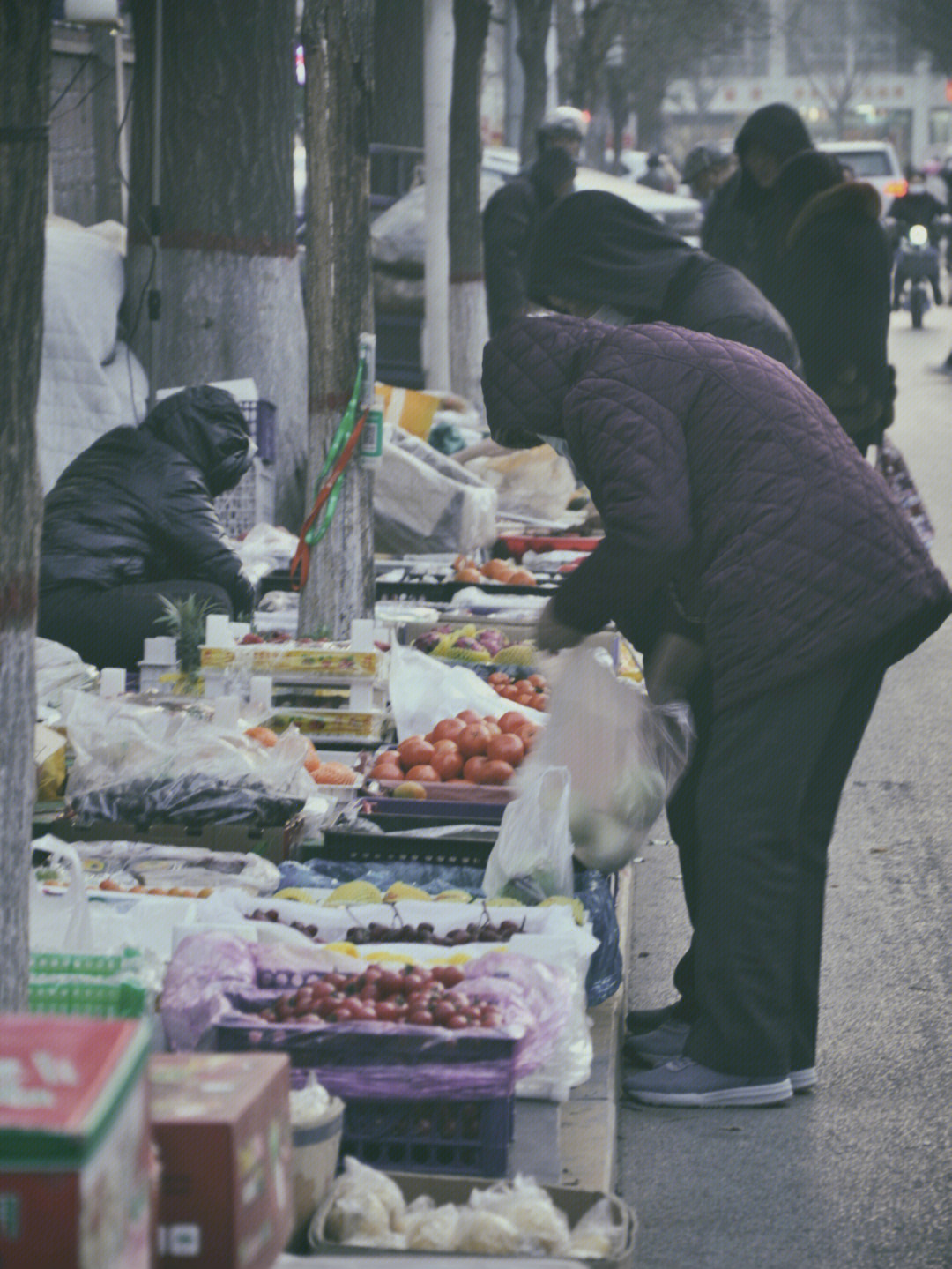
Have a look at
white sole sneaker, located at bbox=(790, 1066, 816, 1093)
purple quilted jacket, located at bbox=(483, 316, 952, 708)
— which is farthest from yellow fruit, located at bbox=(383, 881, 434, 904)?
white sole sneaker, located at bbox=(790, 1066, 816, 1093)

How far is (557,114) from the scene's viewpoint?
43.4 feet

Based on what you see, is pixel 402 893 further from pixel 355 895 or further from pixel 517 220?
pixel 517 220

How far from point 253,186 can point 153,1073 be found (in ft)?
25.6

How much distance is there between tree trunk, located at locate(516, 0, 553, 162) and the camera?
68.3 ft

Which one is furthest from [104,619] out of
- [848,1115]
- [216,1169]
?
[216,1169]

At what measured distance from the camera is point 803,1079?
454 centimetres

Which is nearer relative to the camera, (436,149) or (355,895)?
(355,895)

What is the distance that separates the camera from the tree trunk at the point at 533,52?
2081cm

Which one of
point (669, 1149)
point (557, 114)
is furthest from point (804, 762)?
point (557, 114)

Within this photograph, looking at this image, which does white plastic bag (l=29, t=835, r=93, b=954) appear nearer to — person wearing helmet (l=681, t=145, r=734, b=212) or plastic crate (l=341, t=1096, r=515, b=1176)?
plastic crate (l=341, t=1096, r=515, b=1176)

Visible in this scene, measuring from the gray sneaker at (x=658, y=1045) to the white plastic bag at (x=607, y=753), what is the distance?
0.44 meters

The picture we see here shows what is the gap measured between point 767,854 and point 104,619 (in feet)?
11.4

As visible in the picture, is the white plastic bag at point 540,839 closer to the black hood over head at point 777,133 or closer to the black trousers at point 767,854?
the black trousers at point 767,854

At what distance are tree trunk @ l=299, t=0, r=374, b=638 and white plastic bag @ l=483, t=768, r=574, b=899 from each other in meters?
2.59
